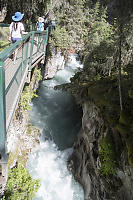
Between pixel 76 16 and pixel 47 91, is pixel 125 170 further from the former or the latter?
pixel 76 16

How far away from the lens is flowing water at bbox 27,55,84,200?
11.0 metres

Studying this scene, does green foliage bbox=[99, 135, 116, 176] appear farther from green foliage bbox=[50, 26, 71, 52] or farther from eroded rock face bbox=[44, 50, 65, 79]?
green foliage bbox=[50, 26, 71, 52]

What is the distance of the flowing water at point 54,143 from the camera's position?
1097 centimetres

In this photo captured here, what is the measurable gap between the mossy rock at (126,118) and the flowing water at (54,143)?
667 centimetres

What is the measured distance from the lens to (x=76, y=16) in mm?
17578

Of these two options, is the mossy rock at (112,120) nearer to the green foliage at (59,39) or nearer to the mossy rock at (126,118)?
the mossy rock at (126,118)

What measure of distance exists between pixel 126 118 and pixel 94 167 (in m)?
3.92

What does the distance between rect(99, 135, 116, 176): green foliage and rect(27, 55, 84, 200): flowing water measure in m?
4.20

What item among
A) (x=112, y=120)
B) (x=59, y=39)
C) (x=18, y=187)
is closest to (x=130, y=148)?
(x=112, y=120)

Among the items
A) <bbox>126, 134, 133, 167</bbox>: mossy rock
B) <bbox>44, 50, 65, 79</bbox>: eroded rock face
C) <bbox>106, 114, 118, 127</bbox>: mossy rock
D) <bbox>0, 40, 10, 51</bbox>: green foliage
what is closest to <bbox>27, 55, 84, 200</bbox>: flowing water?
<bbox>44, 50, 65, 79</bbox>: eroded rock face

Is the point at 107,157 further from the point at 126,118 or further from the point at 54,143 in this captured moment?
the point at 54,143

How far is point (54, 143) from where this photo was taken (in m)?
13.2

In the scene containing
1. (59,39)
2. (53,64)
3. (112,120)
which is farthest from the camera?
(53,64)

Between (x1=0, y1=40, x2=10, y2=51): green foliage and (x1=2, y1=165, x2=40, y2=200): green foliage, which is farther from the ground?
(x1=0, y1=40, x2=10, y2=51): green foliage
